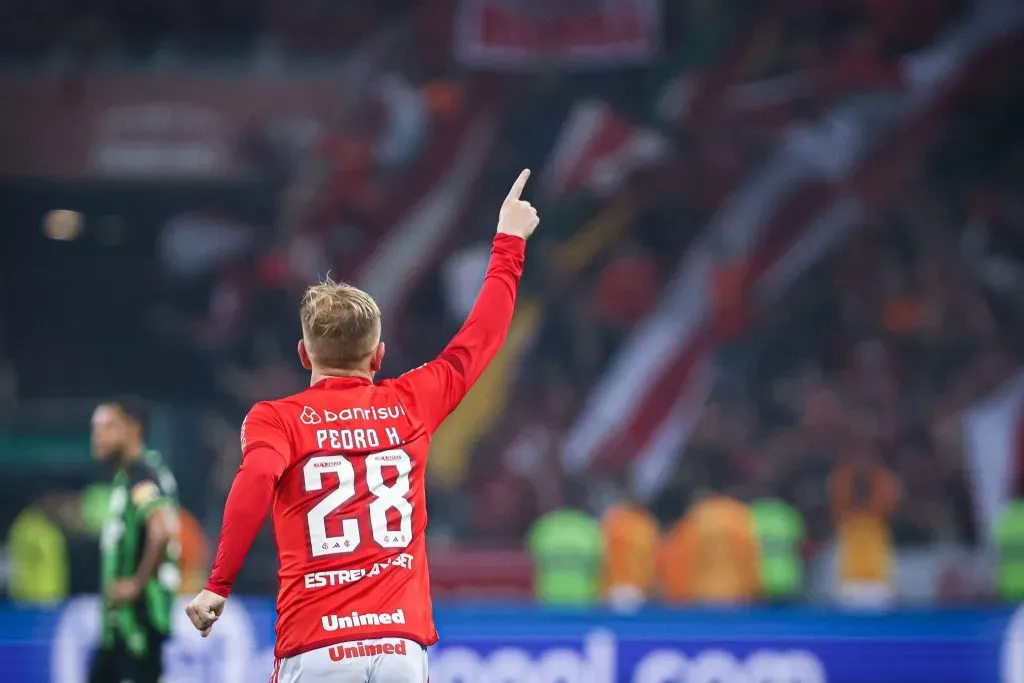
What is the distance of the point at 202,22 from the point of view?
1444 cm

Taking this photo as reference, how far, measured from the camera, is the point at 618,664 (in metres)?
6.37

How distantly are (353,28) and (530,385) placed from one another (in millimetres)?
4293

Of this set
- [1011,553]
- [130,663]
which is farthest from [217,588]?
[1011,553]

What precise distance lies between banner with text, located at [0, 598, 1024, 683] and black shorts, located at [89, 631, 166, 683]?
0.87 meters

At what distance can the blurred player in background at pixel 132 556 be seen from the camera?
17.5 ft

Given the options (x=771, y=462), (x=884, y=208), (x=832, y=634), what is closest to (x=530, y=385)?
(x=771, y=462)

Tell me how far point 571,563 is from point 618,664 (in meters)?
3.58

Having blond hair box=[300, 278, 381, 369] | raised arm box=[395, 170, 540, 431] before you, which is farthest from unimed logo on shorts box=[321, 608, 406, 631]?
blond hair box=[300, 278, 381, 369]

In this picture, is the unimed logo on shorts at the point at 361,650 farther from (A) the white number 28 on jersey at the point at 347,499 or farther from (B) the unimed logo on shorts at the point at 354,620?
(A) the white number 28 on jersey at the point at 347,499

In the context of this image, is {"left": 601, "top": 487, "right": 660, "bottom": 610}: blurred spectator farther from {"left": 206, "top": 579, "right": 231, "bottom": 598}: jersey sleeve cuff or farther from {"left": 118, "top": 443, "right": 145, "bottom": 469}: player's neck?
{"left": 206, "top": 579, "right": 231, "bottom": 598}: jersey sleeve cuff

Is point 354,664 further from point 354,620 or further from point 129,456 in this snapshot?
point 129,456

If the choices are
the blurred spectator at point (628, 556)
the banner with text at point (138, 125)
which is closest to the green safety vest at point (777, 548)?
the blurred spectator at point (628, 556)

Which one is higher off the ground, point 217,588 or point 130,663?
point 130,663

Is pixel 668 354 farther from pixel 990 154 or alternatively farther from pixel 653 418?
pixel 990 154
